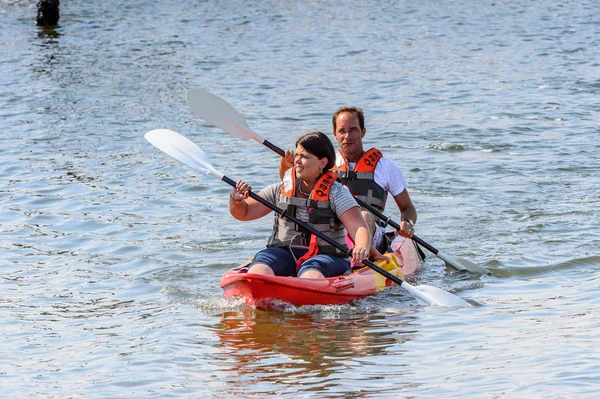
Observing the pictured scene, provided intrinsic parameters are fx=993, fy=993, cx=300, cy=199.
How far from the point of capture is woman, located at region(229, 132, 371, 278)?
255 inches

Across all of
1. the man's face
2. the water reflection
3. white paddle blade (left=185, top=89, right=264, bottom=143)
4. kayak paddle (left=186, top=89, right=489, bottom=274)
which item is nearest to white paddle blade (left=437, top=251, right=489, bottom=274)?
kayak paddle (left=186, top=89, right=489, bottom=274)

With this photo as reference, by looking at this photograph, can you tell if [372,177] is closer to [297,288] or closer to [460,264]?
[460,264]

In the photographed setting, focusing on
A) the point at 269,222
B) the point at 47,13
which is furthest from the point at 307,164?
the point at 47,13

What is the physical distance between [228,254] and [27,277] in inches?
68.1

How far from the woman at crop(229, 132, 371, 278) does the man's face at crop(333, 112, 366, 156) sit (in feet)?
2.34

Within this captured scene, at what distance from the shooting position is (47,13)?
2320cm

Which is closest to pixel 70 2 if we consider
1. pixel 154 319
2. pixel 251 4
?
pixel 251 4

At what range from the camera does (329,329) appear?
20.7 feet

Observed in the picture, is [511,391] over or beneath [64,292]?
over

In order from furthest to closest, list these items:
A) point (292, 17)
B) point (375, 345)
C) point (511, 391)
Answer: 1. point (292, 17)
2. point (375, 345)
3. point (511, 391)

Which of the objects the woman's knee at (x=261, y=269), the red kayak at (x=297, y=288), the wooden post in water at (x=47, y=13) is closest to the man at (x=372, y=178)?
the red kayak at (x=297, y=288)

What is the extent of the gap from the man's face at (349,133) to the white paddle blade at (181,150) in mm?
975

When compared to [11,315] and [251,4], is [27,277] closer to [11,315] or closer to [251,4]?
[11,315]

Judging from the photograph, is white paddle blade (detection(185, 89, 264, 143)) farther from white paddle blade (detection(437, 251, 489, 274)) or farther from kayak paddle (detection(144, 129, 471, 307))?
white paddle blade (detection(437, 251, 489, 274))
